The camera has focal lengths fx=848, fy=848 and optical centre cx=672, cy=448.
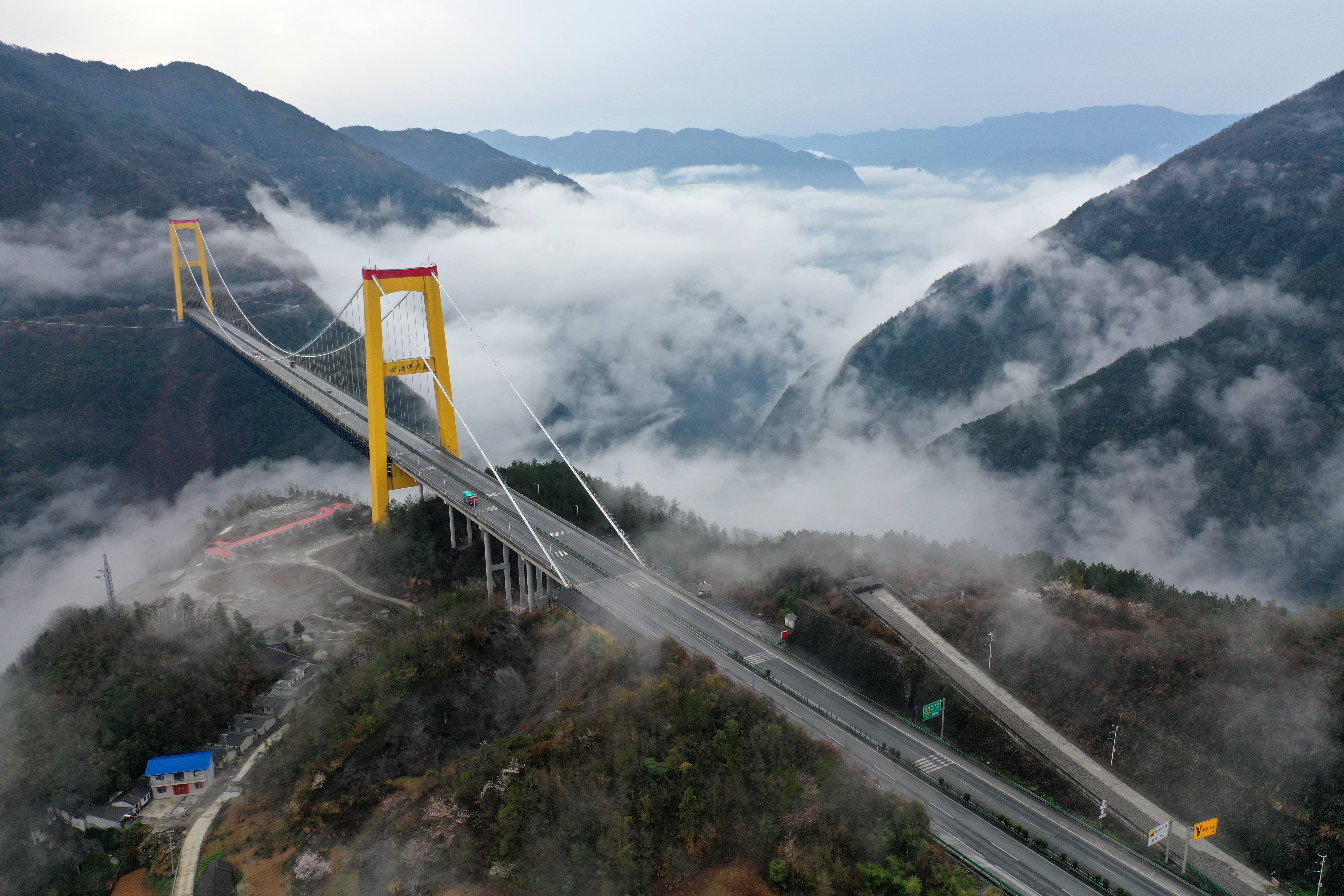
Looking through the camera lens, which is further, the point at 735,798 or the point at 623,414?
the point at 623,414

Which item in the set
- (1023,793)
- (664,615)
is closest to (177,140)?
(664,615)

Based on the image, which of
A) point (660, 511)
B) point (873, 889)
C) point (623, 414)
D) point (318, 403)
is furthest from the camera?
point (623, 414)

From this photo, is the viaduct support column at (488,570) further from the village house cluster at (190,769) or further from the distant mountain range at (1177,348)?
the distant mountain range at (1177,348)

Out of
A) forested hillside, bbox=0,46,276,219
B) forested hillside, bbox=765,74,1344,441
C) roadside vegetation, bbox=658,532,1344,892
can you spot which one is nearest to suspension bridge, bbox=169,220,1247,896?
roadside vegetation, bbox=658,532,1344,892

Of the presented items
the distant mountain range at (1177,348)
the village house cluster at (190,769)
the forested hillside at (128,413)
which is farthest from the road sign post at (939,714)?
the forested hillside at (128,413)

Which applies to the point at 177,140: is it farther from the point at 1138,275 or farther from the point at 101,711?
the point at 1138,275

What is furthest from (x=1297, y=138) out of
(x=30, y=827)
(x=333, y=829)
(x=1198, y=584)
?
(x=30, y=827)

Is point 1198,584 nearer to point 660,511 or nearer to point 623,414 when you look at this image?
point 660,511
